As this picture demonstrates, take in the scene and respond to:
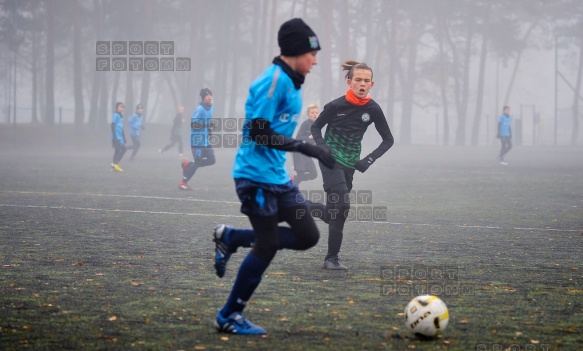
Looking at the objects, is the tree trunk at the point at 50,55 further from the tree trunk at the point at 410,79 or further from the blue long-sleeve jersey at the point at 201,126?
the blue long-sleeve jersey at the point at 201,126

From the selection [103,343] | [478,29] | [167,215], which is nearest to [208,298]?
[103,343]

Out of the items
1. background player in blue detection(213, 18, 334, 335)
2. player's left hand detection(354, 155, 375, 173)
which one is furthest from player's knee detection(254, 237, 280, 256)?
player's left hand detection(354, 155, 375, 173)

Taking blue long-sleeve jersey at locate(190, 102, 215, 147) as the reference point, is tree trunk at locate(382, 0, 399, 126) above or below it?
above

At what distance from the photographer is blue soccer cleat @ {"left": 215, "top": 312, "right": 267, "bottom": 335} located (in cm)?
611

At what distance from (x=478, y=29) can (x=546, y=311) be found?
5767 centimetres

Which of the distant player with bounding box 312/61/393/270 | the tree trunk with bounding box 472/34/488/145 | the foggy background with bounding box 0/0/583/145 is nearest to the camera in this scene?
the distant player with bounding box 312/61/393/270

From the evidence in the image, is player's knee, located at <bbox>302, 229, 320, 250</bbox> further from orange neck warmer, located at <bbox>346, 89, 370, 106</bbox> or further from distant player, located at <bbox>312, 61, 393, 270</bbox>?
orange neck warmer, located at <bbox>346, 89, 370, 106</bbox>

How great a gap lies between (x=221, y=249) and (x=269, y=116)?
1059 mm

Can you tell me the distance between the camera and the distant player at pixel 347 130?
30.0 feet

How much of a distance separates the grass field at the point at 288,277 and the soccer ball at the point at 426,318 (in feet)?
0.27

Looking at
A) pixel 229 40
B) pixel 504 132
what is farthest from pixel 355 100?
pixel 229 40

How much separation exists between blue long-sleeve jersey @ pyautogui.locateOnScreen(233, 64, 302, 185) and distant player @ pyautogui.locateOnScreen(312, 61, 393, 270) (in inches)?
113

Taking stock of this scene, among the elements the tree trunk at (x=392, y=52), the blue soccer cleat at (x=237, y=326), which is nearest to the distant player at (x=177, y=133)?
the tree trunk at (x=392, y=52)

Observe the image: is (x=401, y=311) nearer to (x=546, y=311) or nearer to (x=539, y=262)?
(x=546, y=311)
